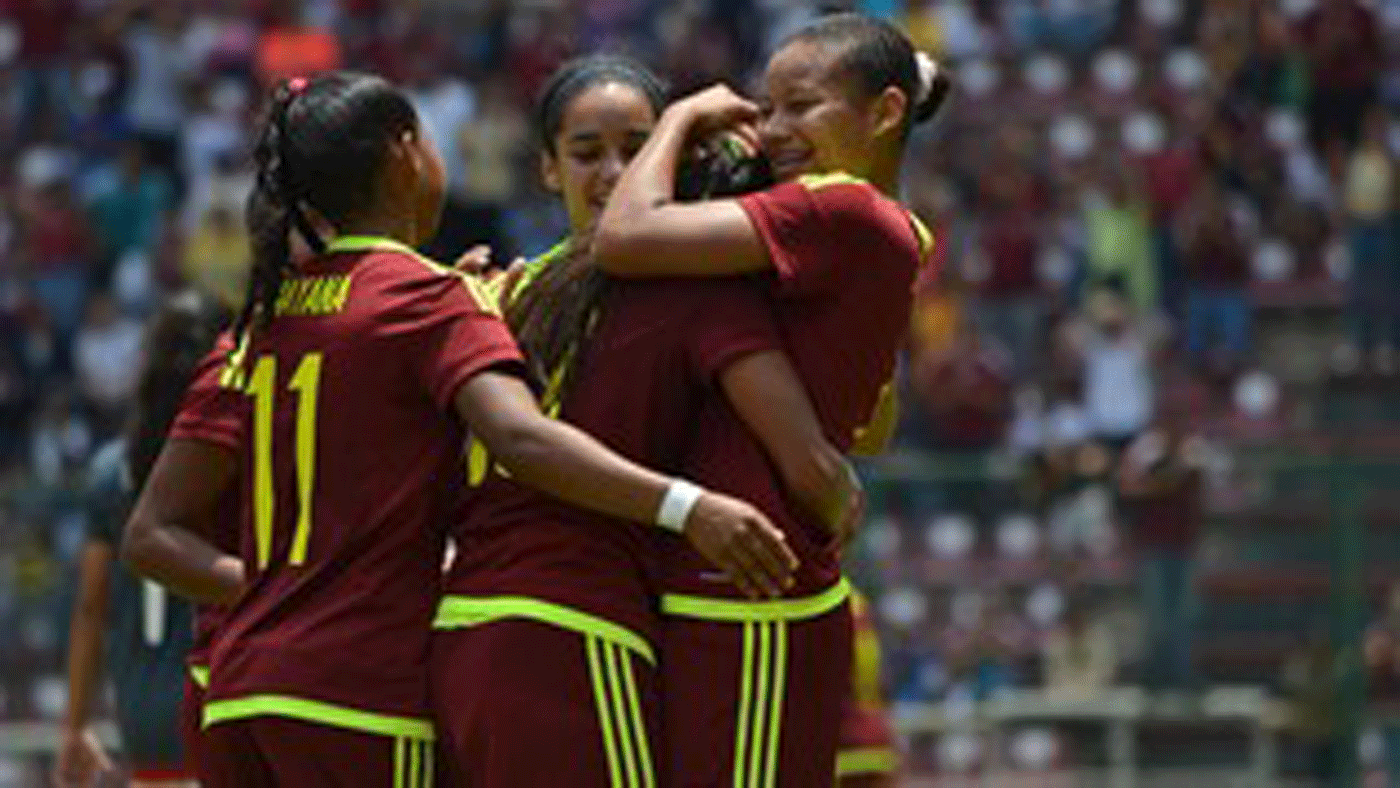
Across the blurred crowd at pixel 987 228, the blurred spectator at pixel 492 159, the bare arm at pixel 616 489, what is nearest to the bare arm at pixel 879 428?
the bare arm at pixel 616 489

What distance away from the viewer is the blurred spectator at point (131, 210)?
898 inches

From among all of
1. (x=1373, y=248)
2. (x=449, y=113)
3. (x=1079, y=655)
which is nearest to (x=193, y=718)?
(x=1079, y=655)

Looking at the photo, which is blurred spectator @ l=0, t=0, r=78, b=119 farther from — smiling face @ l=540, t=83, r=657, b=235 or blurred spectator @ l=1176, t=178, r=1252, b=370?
smiling face @ l=540, t=83, r=657, b=235

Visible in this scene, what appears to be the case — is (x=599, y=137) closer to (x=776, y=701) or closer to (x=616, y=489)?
(x=616, y=489)

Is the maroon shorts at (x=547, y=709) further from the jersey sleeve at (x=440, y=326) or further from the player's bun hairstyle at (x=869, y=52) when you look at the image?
the player's bun hairstyle at (x=869, y=52)

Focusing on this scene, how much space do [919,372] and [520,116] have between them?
372cm

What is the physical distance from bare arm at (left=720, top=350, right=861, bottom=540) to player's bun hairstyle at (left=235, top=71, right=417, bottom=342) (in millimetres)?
765

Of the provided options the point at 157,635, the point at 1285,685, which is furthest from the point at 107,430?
the point at 157,635

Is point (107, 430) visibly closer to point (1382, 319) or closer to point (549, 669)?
point (1382, 319)

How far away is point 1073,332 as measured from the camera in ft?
67.7

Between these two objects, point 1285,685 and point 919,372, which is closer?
point 1285,685

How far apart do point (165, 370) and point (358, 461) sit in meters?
2.46

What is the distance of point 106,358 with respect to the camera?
21531mm

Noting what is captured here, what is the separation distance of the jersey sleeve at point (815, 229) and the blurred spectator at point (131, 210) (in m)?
16.6
